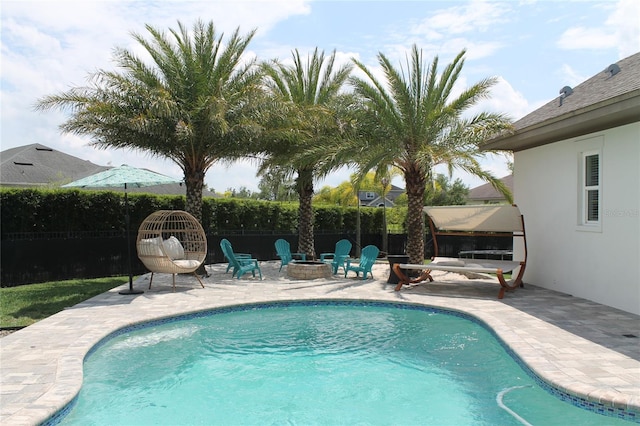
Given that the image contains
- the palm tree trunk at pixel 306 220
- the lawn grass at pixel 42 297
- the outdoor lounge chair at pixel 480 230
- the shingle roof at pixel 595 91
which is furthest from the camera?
the palm tree trunk at pixel 306 220

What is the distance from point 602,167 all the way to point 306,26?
806 cm

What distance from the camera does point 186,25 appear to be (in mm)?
13391

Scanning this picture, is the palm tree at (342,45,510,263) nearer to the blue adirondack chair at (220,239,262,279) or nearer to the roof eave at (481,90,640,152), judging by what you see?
the roof eave at (481,90,640,152)

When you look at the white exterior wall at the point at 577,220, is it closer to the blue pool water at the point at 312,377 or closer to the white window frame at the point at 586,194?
the white window frame at the point at 586,194

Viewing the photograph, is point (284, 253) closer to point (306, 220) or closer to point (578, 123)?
point (306, 220)

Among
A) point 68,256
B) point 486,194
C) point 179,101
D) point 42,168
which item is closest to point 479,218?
point 179,101

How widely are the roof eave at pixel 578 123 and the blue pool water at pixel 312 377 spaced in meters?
4.33

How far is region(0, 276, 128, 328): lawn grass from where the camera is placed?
8820mm

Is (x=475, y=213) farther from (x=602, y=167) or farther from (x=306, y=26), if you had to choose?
(x=306, y=26)

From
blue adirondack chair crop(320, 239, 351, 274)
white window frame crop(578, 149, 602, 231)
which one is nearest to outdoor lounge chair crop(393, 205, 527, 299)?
white window frame crop(578, 149, 602, 231)

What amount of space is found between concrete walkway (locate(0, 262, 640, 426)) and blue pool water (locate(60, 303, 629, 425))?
28 cm

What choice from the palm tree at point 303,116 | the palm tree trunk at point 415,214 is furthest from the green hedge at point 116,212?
the palm tree trunk at point 415,214

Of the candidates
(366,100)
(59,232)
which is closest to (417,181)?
(366,100)

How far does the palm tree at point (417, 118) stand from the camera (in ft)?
42.7
